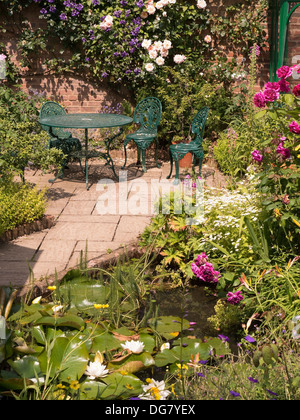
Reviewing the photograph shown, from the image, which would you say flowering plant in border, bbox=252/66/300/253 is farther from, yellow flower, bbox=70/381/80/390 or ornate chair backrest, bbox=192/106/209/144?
ornate chair backrest, bbox=192/106/209/144

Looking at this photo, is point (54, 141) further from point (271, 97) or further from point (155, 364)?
point (155, 364)

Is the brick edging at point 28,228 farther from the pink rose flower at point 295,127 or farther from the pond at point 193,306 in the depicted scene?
the pink rose flower at point 295,127

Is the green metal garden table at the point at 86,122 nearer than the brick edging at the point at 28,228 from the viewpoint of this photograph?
No

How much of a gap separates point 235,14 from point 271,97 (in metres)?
5.02

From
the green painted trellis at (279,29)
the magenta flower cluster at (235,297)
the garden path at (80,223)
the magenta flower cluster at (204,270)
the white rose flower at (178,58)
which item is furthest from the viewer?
the white rose flower at (178,58)

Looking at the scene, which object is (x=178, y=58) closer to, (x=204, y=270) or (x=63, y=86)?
(x=63, y=86)

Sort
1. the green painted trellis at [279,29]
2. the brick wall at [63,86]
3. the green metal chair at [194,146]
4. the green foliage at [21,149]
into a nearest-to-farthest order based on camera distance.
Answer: the green foliage at [21,149] → the green metal chair at [194,146] → the green painted trellis at [279,29] → the brick wall at [63,86]

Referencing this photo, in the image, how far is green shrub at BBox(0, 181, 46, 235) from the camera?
4719 millimetres

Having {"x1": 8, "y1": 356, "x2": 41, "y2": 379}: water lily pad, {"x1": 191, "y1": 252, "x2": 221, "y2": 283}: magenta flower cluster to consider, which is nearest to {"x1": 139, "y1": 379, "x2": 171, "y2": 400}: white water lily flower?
{"x1": 8, "y1": 356, "x2": 41, "y2": 379}: water lily pad

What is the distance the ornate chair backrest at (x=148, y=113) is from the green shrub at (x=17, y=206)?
2.71 metres

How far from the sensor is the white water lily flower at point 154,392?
251 cm

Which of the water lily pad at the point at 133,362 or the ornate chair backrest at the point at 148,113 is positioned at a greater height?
the ornate chair backrest at the point at 148,113

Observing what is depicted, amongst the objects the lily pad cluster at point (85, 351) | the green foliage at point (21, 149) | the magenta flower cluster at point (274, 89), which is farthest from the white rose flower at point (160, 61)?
the lily pad cluster at point (85, 351)
